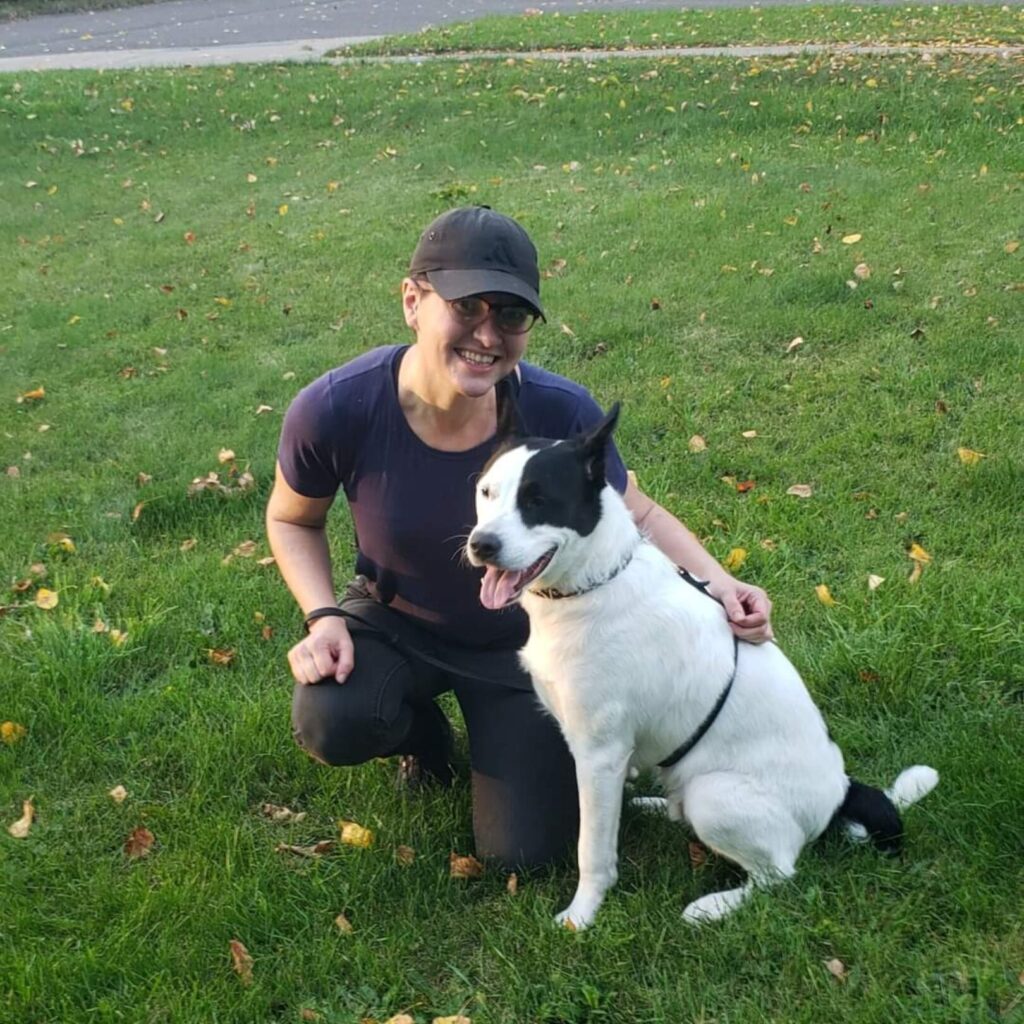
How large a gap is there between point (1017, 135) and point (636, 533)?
7595mm

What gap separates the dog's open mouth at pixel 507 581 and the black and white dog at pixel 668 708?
19 millimetres

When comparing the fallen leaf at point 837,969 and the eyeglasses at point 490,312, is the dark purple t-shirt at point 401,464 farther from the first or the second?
the fallen leaf at point 837,969

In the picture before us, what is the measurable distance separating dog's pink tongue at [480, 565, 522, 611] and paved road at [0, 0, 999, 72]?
13.9 m

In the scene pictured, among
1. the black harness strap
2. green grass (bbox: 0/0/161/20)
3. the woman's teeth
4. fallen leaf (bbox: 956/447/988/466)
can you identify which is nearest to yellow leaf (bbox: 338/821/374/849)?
the black harness strap

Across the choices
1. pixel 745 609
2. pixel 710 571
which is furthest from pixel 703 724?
pixel 710 571

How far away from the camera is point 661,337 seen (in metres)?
5.82

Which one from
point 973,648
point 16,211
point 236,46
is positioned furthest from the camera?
point 236,46

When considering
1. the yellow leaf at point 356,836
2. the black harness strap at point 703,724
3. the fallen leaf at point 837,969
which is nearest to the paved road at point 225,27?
the yellow leaf at point 356,836

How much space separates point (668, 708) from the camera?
7.79 feet

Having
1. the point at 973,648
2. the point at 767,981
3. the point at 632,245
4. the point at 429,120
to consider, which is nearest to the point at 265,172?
the point at 429,120

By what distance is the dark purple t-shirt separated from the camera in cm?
264

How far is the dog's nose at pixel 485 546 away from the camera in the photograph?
210 cm

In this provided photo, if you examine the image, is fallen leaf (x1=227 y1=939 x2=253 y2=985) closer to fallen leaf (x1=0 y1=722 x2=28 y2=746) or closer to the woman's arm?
fallen leaf (x1=0 y1=722 x2=28 y2=746)

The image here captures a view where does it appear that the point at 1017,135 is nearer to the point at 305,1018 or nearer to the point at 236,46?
the point at 305,1018
